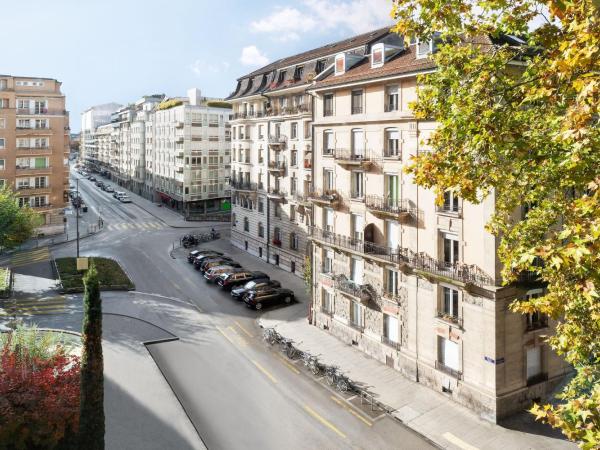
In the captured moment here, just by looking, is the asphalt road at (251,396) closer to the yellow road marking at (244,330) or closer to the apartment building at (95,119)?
the yellow road marking at (244,330)

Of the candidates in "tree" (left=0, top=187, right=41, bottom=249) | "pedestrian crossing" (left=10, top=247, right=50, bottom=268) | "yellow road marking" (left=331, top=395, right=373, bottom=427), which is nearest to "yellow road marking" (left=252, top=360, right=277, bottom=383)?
"yellow road marking" (left=331, top=395, right=373, bottom=427)

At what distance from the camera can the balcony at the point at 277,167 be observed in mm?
48594

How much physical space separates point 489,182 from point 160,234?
201 feet

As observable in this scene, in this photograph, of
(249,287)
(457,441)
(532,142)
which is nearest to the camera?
(532,142)

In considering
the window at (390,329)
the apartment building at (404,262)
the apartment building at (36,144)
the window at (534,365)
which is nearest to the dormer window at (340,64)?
the apartment building at (404,262)

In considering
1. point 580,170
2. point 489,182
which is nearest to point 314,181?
point 489,182

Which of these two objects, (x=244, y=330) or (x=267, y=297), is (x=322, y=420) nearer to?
(x=244, y=330)

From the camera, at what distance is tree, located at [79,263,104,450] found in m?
17.8

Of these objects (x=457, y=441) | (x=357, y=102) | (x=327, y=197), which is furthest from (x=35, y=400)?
(x=357, y=102)

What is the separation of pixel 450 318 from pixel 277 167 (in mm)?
28739

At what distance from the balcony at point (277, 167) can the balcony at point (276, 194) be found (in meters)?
1.99

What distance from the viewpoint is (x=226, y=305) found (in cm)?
3909

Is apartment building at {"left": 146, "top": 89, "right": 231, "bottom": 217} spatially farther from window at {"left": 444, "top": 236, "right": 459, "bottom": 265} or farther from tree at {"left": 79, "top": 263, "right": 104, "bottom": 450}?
tree at {"left": 79, "top": 263, "right": 104, "bottom": 450}

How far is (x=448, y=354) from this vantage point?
981 inches
